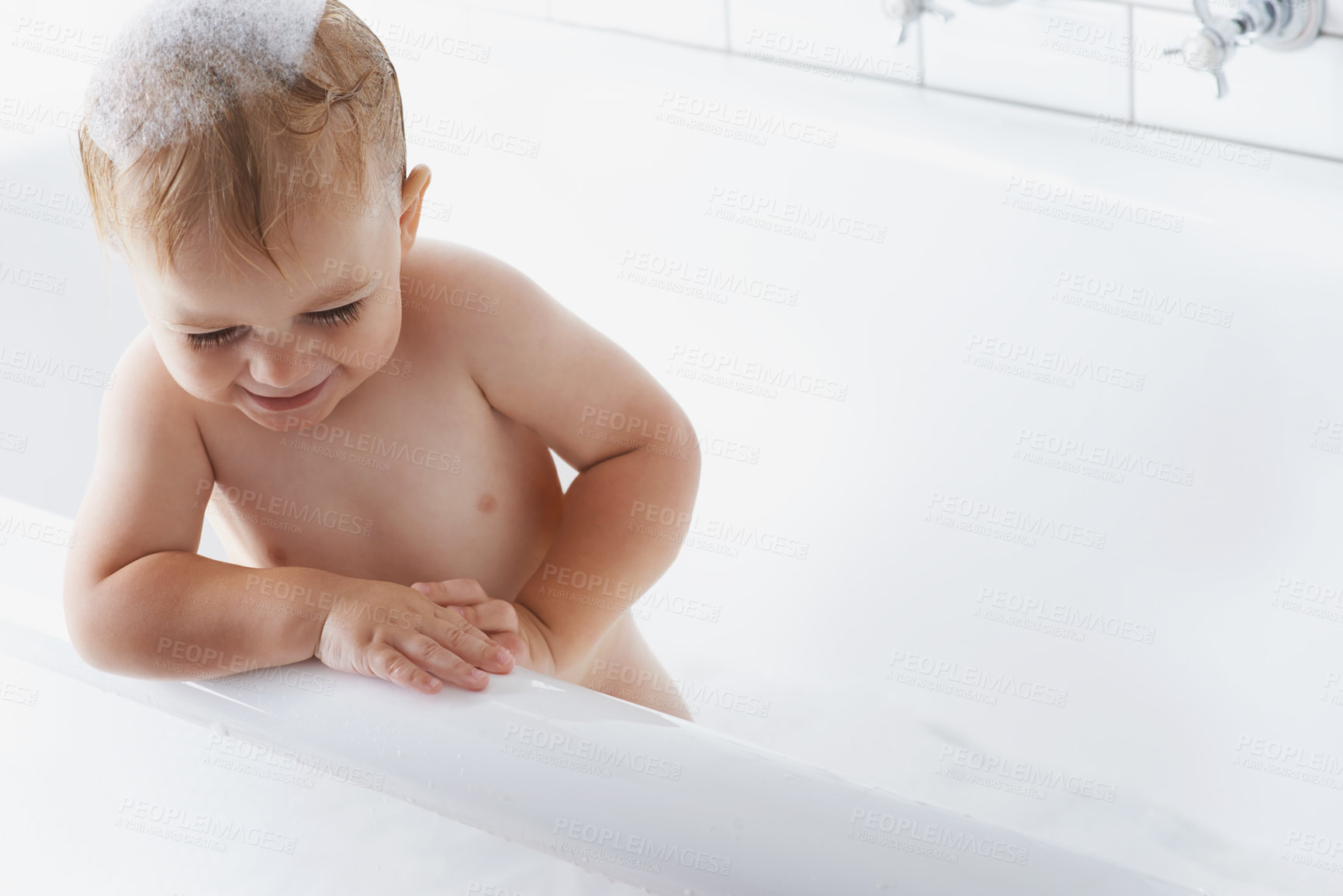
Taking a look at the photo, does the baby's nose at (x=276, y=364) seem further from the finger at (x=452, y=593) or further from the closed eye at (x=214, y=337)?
the finger at (x=452, y=593)

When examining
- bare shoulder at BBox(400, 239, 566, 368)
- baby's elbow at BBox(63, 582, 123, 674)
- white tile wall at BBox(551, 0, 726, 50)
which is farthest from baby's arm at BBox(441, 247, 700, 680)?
white tile wall at BBox(551, 0, 726, 50)

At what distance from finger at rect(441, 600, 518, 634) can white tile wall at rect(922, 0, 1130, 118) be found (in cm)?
69

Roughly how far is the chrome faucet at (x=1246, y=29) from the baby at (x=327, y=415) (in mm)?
486

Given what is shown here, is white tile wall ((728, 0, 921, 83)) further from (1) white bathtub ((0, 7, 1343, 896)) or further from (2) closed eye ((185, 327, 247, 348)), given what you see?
(2) closed eye ((185, 327, 247, 348))

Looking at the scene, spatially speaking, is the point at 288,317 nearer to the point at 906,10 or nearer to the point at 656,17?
the point at 906,10

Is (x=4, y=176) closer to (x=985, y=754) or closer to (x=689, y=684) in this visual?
(x=689, y=684)

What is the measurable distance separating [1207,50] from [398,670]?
723 mm

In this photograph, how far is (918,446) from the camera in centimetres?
119

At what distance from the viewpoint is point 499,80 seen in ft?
4.24

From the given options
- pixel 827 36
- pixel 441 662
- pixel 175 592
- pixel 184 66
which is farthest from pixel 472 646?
pixel 827 36

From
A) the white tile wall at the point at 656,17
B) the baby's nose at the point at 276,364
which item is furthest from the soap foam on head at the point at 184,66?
the white tile wall at the point at 656,17

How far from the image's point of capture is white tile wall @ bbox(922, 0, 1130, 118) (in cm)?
104

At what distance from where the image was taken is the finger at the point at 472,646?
1.91 ft

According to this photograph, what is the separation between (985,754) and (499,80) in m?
0.80
